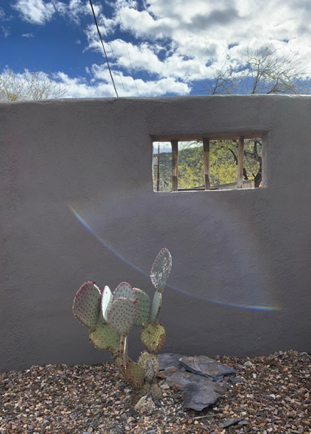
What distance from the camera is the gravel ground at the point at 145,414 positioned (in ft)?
7.88

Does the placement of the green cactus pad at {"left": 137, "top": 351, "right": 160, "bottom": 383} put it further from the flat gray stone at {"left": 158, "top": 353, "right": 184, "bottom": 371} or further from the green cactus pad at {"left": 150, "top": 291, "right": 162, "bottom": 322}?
the flat gray stone at {"left": 158, "top": 353, "right": 184, "bottom": 371}

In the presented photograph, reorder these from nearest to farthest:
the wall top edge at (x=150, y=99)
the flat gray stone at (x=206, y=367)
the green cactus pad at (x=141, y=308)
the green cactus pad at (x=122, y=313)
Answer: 1. the green cactus pad at (x=122, y=313)
2. the green cactus pad at (x=141, y=308)
3. the flat gray stone at (x=206, y=367)
4. the wall top edge at (x=150, y=99)

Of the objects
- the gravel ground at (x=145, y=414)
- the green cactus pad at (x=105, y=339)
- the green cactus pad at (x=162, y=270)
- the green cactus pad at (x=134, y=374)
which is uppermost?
the green cactus pad at (x=162, y=270)

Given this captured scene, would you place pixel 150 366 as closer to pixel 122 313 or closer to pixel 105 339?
pixel 105 339

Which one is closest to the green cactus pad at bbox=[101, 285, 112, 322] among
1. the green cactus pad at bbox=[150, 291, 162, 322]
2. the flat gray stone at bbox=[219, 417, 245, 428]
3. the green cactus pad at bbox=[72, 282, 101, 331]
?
the green cactus pad at bbox=[72, 282, 101, 331]

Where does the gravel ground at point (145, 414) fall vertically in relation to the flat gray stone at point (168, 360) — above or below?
below

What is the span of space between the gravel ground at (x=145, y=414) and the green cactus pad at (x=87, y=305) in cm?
61

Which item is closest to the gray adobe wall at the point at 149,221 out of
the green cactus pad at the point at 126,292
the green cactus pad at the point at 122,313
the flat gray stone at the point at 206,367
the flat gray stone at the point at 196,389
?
the flat gray stone at the point at 206,367

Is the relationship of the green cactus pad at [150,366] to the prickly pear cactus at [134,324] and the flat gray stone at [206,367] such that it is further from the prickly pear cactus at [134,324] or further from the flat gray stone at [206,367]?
the flat gray stone at [206,367]

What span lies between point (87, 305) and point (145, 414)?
81cm

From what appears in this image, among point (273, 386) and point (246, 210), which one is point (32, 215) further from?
point (273, 386)

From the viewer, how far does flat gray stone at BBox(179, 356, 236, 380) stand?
290 centimetres

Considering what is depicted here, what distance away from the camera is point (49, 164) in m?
3.28

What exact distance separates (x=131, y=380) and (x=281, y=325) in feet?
4.87
